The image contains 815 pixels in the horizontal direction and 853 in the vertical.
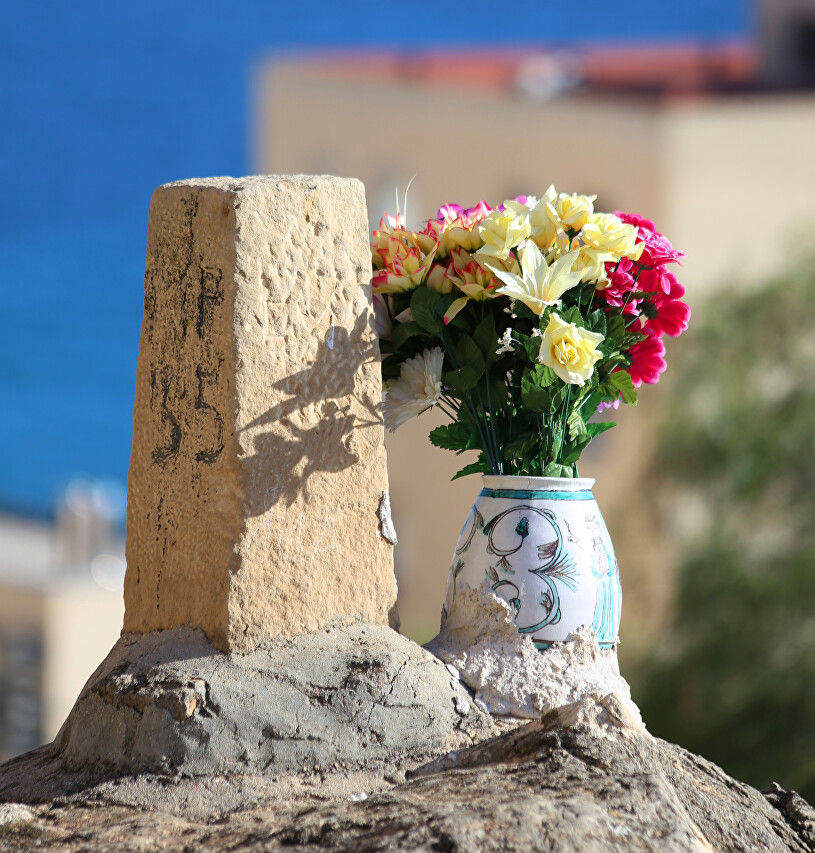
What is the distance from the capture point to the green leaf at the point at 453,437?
2848 millimetres

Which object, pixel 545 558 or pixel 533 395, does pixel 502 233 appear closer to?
pixel 533 395

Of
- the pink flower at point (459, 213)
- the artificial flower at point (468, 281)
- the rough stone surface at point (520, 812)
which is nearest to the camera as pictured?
the rough stone surface at point (520, 812)

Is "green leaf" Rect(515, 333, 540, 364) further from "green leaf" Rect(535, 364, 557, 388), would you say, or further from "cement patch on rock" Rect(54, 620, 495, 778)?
"cement patch on rock" Rect(54, 620, 495, 778)

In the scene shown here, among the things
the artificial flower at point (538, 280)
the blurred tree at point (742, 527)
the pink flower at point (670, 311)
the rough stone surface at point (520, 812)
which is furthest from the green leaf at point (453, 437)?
the blurred tree at point (742, 527)

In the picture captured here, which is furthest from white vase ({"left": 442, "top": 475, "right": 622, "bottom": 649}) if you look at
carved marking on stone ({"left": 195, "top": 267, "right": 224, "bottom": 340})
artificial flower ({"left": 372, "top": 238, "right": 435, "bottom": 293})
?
carved marking on stone ({"left": 195, "top": 267, "right": 224, "bottom": 340})

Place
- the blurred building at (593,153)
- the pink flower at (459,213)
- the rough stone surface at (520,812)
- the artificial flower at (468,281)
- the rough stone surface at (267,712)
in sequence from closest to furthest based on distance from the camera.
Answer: the rough stone surface at (520,812)
the rough stone surface at (267,712)
the artificial flower at (468,281)
the pink flower at (459,213)
the blurred building at (593,153)

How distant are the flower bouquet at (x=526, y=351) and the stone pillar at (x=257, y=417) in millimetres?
129

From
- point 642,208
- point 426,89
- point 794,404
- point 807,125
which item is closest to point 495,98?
point 426,89

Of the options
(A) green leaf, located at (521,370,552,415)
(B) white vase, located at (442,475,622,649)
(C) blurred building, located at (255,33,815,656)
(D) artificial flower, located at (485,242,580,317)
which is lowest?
(B) white vase, located at (442,475,622,649)

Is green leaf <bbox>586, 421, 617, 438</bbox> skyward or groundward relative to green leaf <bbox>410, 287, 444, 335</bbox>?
groundward

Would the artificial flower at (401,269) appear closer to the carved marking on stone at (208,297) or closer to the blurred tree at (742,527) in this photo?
the carved marking on stone at (208,297)

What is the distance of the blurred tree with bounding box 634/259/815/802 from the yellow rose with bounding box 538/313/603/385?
8.48 m

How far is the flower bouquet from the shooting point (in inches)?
106

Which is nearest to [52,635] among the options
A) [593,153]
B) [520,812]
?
[593,153]
